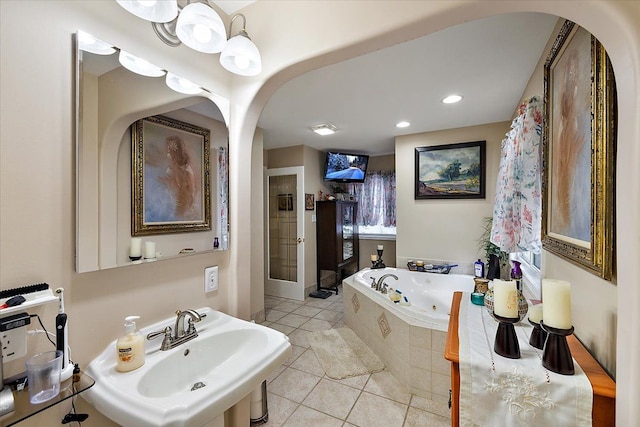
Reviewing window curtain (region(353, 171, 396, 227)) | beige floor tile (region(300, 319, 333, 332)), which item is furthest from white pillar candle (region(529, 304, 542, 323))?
Result: window curtain (region(353, 171, 396, 227))

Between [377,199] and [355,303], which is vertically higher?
[377,199]

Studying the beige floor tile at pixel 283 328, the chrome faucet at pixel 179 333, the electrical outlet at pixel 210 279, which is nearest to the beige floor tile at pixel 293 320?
the beige floor tile at pixel 283 328

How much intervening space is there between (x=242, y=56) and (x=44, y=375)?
1.33 m

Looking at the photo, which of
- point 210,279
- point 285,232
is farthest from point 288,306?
point 210,279

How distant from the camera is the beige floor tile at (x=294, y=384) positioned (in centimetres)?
210

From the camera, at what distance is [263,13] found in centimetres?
137

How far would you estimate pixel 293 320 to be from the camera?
345 cm

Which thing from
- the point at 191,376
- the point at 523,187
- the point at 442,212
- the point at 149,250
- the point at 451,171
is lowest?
the point at 191,376

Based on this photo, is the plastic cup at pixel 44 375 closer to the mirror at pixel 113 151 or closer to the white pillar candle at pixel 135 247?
the mirror at pixel 113 151

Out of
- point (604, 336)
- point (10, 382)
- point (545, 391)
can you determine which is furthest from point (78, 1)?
point (604, 336)

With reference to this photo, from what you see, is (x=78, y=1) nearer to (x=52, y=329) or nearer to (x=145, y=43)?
(x=145, y=43)

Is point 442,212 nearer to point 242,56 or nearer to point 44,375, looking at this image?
point 242,56

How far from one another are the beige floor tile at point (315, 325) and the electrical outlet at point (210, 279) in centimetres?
201

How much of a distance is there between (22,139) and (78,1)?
1.72 feet
